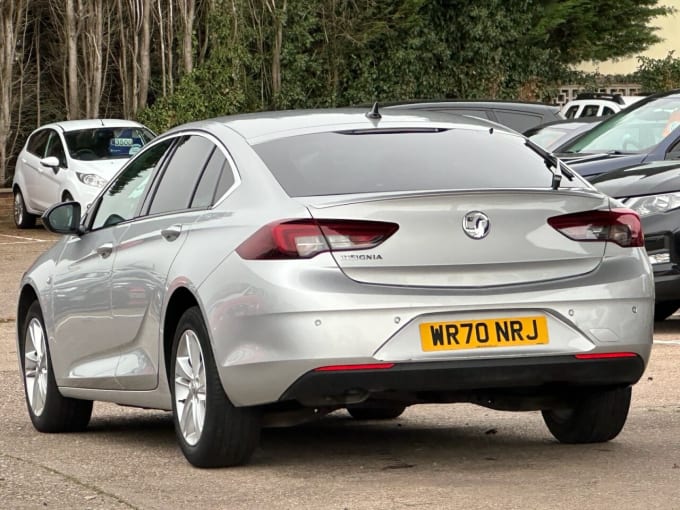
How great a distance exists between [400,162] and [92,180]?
1795 centimetres

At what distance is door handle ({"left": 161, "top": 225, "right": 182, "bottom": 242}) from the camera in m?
7.43

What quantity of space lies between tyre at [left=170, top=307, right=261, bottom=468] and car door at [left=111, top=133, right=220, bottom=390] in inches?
10.4

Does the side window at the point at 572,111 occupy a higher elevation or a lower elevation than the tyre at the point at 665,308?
lower

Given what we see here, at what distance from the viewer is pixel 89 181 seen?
24.8 meters

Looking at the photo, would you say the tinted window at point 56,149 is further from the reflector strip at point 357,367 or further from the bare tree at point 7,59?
the reflector strip at point 357,367

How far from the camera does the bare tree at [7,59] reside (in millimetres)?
32875

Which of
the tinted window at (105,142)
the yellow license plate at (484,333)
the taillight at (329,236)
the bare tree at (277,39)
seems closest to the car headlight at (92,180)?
the tinted window at (105,142)

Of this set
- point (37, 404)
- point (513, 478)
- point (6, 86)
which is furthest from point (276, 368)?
point (6, 86)

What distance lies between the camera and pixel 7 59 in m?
32.9

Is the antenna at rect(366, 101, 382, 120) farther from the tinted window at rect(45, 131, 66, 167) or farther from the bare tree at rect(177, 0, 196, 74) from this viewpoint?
the bare tree at rect(177, 0, 196, 74)

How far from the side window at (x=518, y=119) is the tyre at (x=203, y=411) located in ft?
51.1

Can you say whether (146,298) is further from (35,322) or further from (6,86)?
(6,86)

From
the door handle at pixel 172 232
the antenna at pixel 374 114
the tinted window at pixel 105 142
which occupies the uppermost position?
the antenna at pixel 374 114

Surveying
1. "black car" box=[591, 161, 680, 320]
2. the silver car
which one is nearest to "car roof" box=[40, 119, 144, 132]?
"black car" box=[591, 161, 680, 320]
